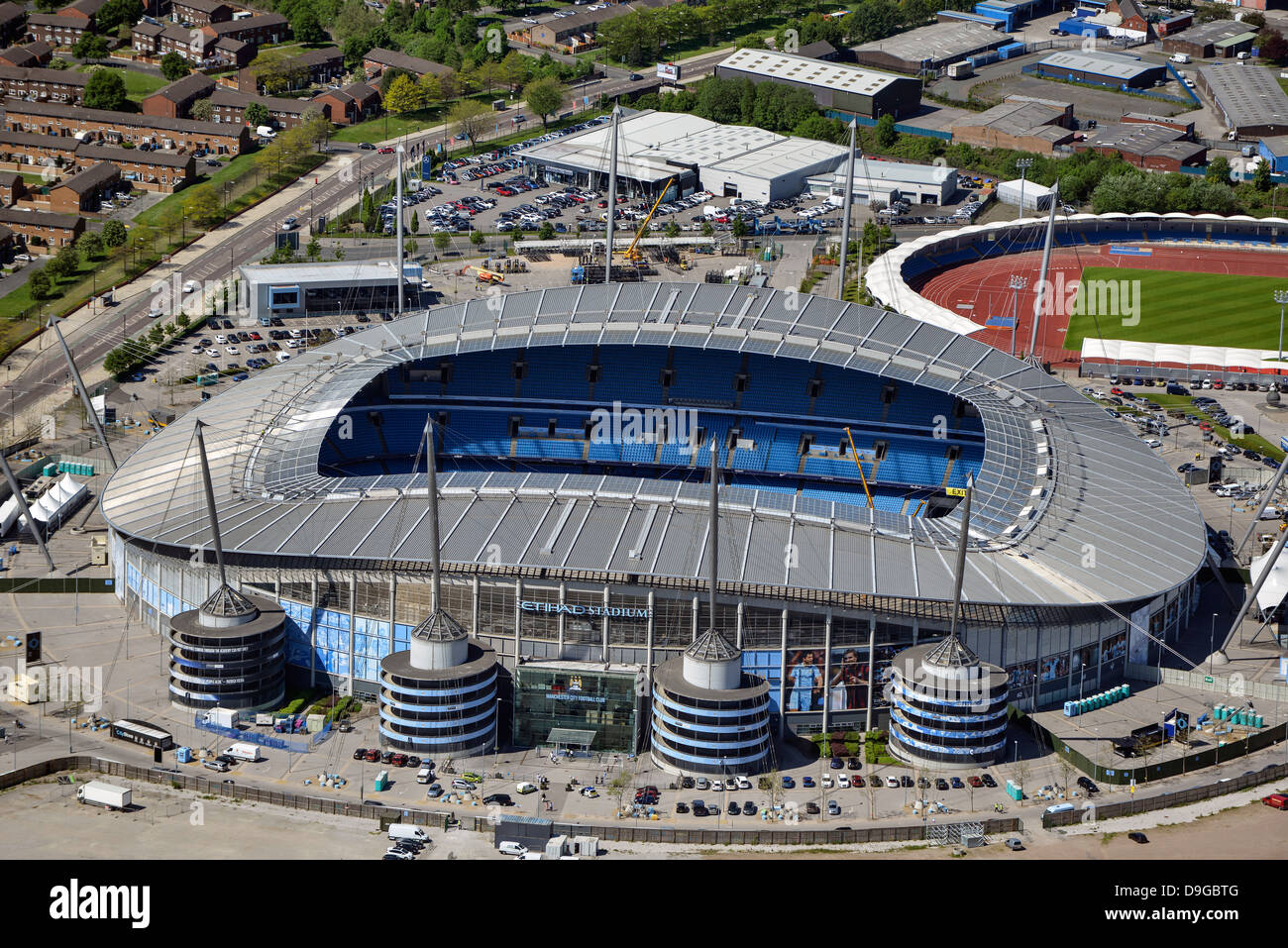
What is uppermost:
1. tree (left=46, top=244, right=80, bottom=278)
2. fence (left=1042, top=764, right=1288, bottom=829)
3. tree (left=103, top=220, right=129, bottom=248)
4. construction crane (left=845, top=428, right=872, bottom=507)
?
tree (left=103, top=220, right=129, bottom=248)

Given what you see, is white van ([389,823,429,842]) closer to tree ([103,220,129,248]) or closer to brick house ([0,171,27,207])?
tree ([103,220,129,248])

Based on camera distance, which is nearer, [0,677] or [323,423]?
[0,677]

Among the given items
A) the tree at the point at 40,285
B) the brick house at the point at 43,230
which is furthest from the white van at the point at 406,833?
the brick house at the point at 43,230

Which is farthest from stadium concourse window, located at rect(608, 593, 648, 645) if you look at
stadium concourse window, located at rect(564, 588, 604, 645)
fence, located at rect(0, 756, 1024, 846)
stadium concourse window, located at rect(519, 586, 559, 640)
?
fence, located at rect(0, 756, 1024, 846)

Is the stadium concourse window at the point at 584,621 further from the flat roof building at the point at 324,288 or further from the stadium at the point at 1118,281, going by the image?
the flat roof building at the point at 324,288

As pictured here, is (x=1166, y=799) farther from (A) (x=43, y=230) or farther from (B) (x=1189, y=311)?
(A) (x=43, y=230)

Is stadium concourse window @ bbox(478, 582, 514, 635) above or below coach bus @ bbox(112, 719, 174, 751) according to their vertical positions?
above

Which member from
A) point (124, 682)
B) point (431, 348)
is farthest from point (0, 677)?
point (431, 348)

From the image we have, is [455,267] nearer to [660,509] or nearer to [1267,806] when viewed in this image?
[660,509]
